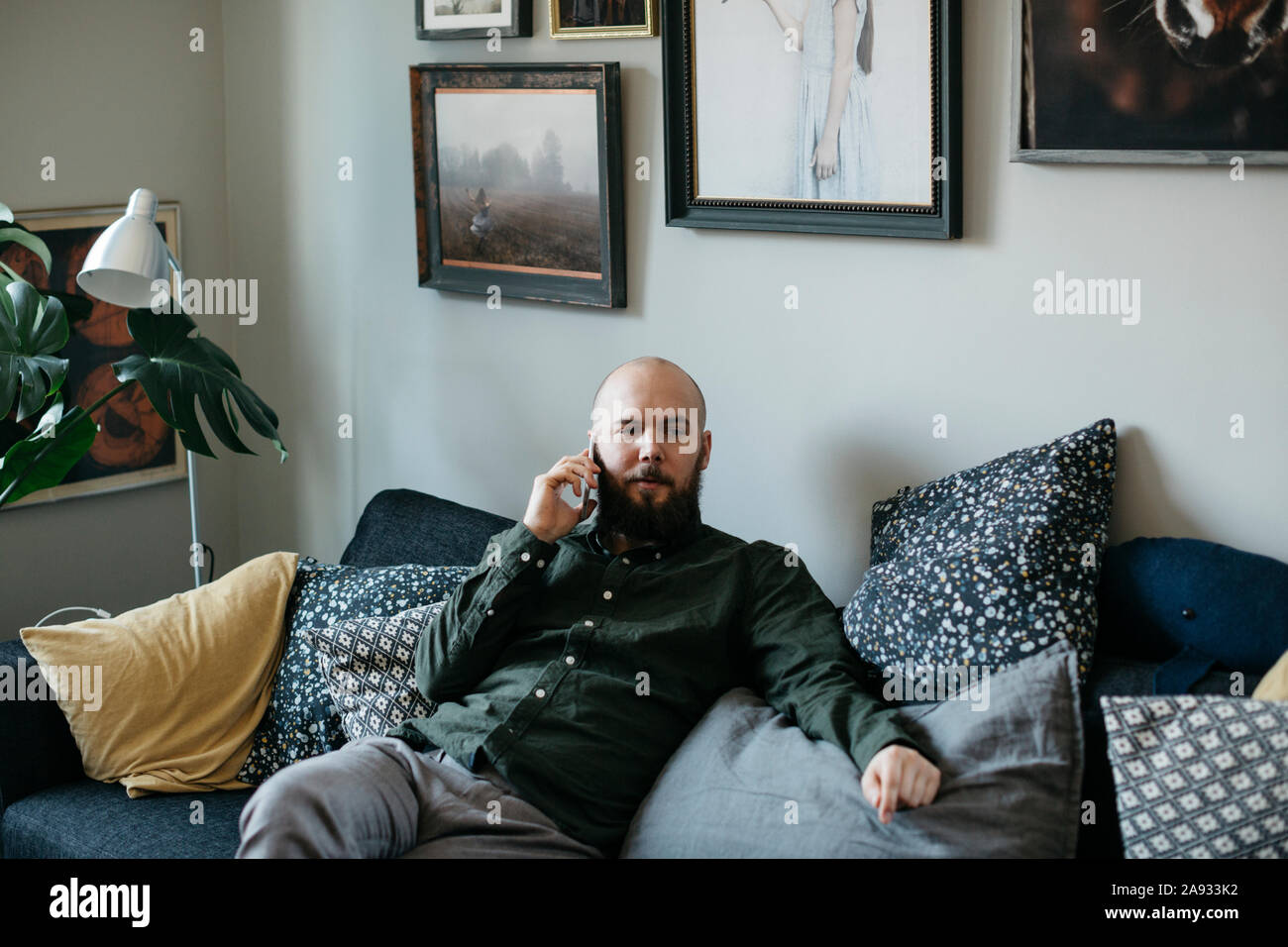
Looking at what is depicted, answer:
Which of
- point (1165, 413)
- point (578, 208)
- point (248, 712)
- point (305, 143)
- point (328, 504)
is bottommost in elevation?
point (248, 712)

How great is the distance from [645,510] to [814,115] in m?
0.75

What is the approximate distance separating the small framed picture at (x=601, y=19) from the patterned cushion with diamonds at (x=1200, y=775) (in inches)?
59.6

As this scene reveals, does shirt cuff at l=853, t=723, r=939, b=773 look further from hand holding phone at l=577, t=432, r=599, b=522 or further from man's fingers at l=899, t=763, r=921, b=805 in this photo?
hand holding phone at l=577, t=432, r=599, b=522

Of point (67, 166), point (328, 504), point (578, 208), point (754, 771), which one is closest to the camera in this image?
point (754, 771)

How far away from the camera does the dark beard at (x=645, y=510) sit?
220 cm

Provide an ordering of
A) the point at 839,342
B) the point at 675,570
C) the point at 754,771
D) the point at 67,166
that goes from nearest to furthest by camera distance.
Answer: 1. the point at 754,771
2. the point at 675,570
3. the point at 839,342
4. the point at 67,166

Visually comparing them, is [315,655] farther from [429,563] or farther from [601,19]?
[601,19]

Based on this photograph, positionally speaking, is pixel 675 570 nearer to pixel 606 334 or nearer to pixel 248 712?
pixel 606 334

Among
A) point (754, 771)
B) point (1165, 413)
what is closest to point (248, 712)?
point (754, 771)

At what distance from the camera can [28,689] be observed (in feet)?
7.59

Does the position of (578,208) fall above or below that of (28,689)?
above

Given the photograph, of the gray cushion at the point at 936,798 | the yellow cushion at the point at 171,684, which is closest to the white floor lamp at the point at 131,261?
the yellow cushion at the point at 171,684

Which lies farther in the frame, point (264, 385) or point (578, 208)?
point (264, 385)

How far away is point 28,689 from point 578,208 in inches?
53.4
